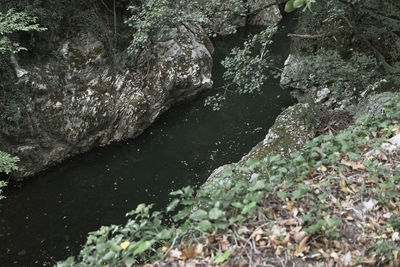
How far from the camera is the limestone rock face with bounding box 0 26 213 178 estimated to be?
30.8ft

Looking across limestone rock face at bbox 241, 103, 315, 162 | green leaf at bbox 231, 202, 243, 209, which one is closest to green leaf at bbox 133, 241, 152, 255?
green leaf at bbox 231, 202, 243, 209

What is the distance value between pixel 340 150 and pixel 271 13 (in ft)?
60.7

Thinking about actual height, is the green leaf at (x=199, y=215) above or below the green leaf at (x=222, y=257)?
above

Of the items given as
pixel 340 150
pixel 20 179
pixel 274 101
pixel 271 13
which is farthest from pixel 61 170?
pixel 271 13

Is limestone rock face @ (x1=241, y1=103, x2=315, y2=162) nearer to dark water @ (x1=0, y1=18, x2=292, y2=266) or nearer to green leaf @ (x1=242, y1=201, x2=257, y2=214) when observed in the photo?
dark water @ (x1=0, y1=18, x2=292, y2=266)

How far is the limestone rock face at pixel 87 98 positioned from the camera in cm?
938

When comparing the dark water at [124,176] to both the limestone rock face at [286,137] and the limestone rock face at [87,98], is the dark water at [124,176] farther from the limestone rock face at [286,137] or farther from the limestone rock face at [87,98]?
the limestone rock face at [286,137]

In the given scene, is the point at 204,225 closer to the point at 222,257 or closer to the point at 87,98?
the point at 222,257

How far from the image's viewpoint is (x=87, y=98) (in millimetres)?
10266

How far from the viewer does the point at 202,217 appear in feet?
8.87

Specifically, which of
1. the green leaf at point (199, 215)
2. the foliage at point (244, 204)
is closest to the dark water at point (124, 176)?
the foliage at point (244, 204)

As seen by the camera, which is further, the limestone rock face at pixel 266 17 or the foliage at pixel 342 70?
the limestone rock face at pixel 266 17

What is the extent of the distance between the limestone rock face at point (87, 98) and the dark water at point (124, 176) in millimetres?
474

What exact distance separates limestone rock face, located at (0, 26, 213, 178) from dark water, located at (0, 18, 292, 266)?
474mm
